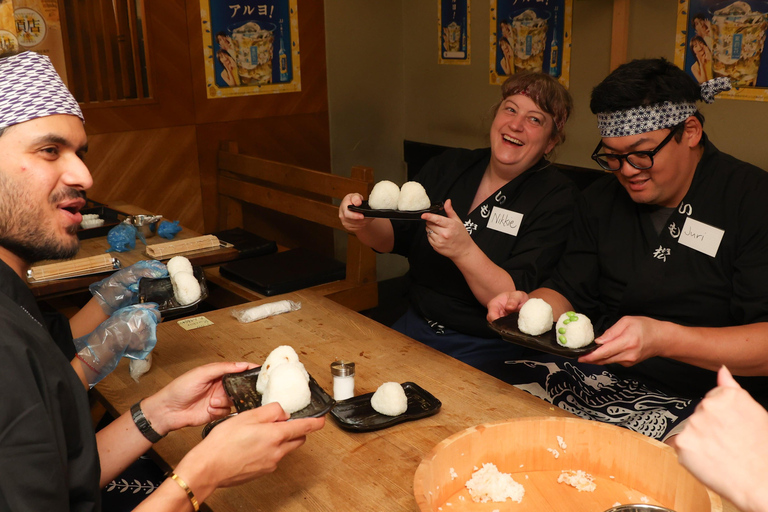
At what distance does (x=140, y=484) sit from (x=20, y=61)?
107cm

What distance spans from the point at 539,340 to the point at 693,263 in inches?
25.8

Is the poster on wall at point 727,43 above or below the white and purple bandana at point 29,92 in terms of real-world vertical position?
above

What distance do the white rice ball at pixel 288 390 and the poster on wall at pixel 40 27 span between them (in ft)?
10.2

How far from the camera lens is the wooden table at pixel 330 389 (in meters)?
1.34

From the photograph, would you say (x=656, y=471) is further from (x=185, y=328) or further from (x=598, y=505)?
(x=185, y=328)

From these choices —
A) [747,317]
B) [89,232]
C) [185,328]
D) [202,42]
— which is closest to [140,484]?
[185,328]

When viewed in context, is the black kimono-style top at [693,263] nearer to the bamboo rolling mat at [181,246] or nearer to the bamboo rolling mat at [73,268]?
the bamboo rolling mat at [181,246]

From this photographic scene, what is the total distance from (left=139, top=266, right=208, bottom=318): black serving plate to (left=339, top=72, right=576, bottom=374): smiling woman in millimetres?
637

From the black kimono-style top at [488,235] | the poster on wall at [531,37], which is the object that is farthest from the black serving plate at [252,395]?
the poster on wall at [531,37]

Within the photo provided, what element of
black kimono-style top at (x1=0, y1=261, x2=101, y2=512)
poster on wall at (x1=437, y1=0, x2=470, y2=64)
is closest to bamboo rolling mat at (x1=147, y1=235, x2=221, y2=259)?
black kimono-style top at (x1=0, y1=261, x2=101, y2=512)

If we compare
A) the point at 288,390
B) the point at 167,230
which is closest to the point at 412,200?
the point at 288,390

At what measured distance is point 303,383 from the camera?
1.38m

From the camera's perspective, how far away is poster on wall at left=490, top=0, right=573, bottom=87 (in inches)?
154

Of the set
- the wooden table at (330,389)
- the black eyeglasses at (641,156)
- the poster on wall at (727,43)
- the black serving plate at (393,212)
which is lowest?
the wooden table at (330,389)
